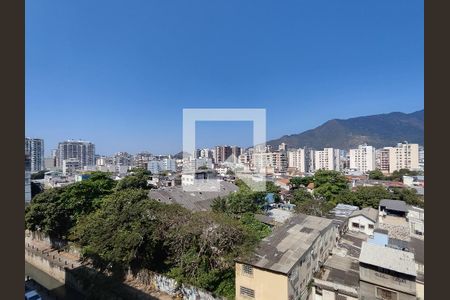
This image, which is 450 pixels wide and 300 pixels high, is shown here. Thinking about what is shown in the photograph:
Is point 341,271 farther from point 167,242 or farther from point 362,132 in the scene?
point 362,132

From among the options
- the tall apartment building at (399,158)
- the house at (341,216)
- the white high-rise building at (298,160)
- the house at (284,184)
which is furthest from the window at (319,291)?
the white high-rise building at (298,160)

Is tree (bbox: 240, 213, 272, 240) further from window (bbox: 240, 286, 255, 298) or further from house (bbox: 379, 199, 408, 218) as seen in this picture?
house (bbox: 379, 199, 408, 218)

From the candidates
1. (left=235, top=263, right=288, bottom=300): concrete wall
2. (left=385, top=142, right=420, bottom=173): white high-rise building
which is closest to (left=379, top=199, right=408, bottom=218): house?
(left=235, top=263, right=288, bottom=300): concrete wall

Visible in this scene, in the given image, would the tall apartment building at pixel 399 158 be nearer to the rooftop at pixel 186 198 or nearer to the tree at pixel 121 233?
the rooftop at pixel 186 198

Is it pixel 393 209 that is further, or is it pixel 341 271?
pixel 393 209

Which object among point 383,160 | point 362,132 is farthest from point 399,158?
point 362,132

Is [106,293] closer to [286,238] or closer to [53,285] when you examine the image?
[53,285]
